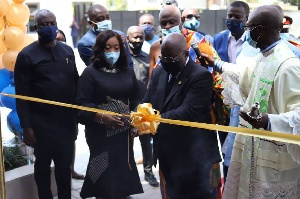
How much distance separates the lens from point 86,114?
11.6 feet

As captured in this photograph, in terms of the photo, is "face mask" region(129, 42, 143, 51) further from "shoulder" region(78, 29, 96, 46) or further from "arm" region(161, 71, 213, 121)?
"arm" region(161, 71, 213, 121)

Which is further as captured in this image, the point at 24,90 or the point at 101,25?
the point at 101,25

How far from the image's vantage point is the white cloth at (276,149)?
2.37 meters

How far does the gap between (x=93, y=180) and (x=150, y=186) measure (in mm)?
1132

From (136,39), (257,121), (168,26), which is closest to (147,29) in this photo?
(136,39)

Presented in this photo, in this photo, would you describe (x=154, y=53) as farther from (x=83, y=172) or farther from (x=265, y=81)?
(x=265, y=81)

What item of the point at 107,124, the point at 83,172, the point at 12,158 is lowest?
the point at 83,172

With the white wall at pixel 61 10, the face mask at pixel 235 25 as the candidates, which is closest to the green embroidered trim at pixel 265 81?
the face mask at pixel 235 25

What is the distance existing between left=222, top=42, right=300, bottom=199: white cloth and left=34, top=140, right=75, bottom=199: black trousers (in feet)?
5.47

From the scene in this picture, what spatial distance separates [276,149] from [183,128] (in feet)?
2.35

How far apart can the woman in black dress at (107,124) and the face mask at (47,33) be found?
46 centimetres

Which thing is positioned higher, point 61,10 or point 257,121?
point 61,10

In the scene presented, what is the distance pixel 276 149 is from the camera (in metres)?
2.50

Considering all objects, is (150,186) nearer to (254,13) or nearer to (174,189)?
(174,189)
